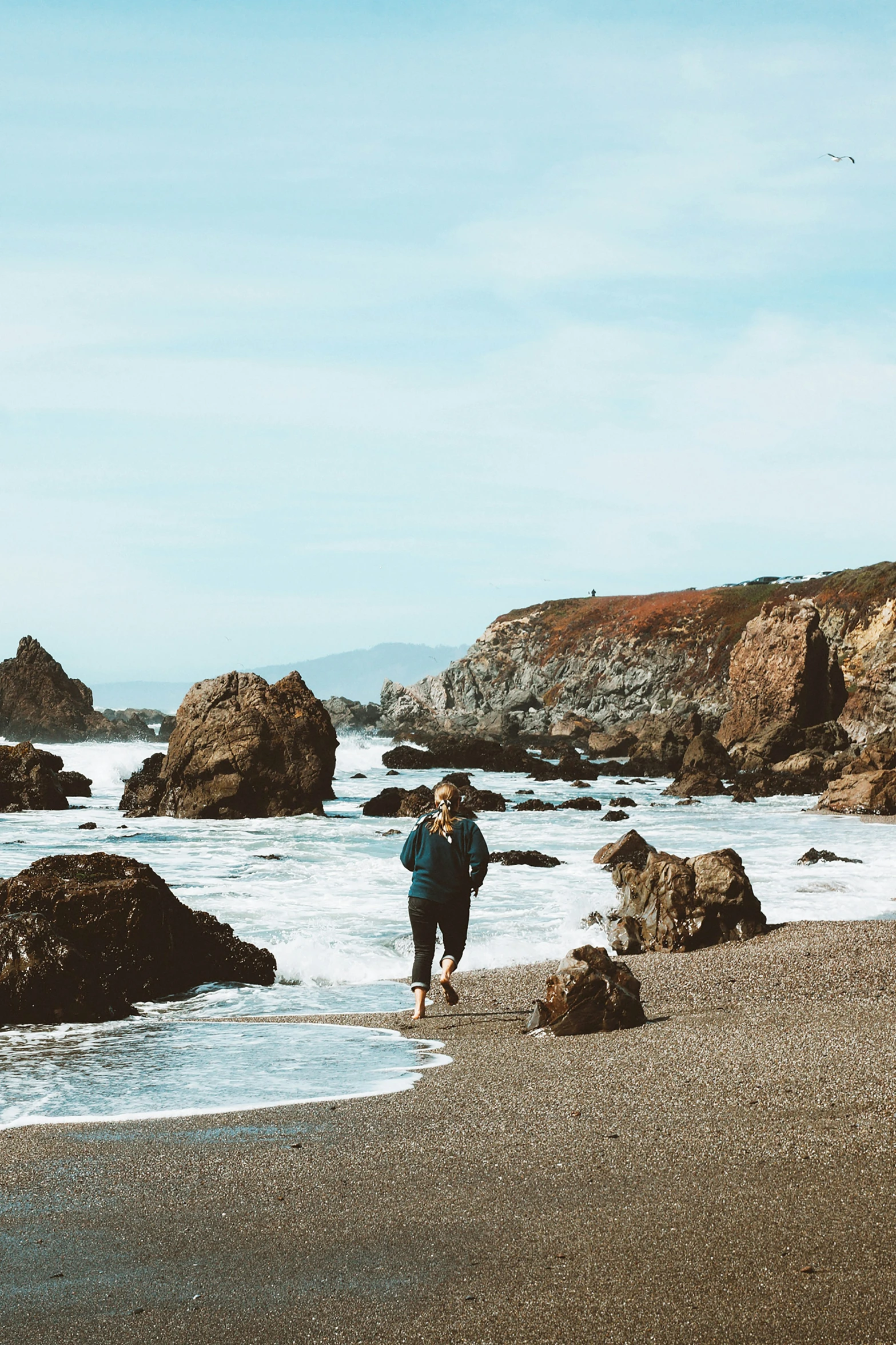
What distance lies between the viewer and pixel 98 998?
377 inches

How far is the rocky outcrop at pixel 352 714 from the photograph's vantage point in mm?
82188

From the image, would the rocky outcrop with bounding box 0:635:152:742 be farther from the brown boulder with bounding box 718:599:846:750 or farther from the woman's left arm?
the woman's left arm

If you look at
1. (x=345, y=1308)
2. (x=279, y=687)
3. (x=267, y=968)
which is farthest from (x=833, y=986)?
(x=279, y=687)

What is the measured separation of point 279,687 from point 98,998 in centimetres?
1906

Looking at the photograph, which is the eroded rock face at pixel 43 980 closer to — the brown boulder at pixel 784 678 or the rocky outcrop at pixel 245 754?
the rocky outcrop at pixel 245 754

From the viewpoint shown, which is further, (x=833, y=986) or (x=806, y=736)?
(x=806, y=736)

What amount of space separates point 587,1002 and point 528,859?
1297cm

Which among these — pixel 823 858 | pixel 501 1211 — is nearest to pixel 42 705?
pixel 823 858

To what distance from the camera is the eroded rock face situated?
9227 mm

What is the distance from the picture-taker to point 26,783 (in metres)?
29.4

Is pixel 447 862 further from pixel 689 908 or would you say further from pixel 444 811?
pixel 689 908

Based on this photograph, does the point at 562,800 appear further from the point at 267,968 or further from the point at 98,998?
the point at 98,998

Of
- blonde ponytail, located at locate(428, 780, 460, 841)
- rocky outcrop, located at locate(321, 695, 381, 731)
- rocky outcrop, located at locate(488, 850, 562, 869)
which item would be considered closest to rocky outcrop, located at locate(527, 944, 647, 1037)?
blonde ponytail, located at locate(428, 780, 460, 841)

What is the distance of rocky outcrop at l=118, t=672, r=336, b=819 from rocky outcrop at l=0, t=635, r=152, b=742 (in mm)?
39834
